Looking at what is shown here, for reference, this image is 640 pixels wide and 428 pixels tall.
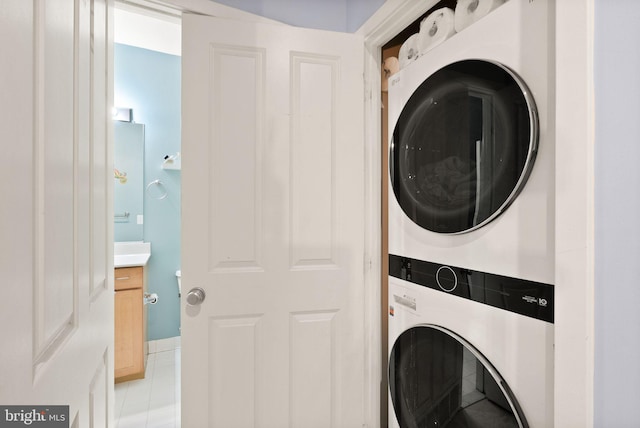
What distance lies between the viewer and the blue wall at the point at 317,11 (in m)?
1.38

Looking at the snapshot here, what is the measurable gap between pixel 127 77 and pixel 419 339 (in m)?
3.19

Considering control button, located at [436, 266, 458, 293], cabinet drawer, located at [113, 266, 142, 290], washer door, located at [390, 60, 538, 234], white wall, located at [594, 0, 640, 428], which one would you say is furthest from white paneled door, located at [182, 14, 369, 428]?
cabinet drawer, located at [113, 266, 142, 290]

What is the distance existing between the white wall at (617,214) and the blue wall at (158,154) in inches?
119

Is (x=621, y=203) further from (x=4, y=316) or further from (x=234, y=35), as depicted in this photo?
(x=234, y=35)

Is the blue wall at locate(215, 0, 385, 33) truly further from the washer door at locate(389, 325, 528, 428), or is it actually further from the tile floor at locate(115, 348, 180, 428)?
the tile floor at locate(115, 348, 180, 428)

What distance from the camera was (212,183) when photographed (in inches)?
49.7

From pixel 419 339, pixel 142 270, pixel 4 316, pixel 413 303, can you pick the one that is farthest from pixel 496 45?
pixel 142 270

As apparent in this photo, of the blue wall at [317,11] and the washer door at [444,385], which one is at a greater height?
the blue wall at [317,11]

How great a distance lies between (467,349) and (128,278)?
89.4 inches

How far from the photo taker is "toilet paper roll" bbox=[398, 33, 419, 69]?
126 cm

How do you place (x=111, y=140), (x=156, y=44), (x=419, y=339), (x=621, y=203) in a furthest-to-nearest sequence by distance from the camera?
(x=156, y=44)
(x=419, y=339)
(x=111, y=140)
(x=621, y=203)

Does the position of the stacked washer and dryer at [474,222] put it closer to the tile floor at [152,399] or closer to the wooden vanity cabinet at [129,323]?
the tile floor at [152,399]

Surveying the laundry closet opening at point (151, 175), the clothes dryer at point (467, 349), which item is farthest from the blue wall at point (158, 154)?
the clothes dryer at point (467, 349)

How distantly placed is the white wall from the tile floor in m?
2.08
